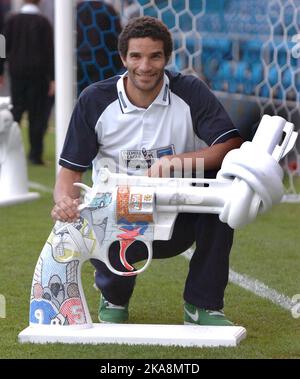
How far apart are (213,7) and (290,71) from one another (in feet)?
4.44

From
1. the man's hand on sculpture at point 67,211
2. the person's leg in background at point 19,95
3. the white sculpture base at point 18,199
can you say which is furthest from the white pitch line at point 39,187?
the man's hand on sculpture at point 67,211

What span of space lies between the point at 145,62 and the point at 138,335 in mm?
1084

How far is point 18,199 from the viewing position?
8.99 metres

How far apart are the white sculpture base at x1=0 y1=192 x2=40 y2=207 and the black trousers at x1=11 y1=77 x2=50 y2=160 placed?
2407 millimetres

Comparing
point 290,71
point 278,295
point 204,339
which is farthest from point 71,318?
point 290,71

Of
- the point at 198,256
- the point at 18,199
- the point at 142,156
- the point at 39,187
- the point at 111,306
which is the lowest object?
the point at 39,187

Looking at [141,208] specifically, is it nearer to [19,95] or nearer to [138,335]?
[138,335]

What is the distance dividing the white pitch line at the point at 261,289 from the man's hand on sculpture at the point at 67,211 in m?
1.36

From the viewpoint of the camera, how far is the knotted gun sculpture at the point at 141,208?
4414 millimetres

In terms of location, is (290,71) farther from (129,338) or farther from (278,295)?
(129,338)
